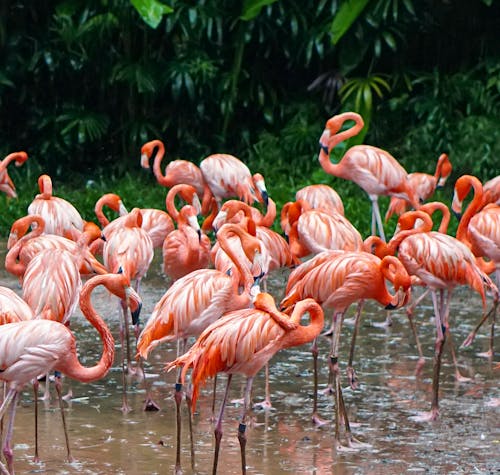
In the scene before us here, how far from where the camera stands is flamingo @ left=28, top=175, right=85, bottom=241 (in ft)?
22.4

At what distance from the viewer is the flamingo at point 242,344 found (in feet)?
14.0

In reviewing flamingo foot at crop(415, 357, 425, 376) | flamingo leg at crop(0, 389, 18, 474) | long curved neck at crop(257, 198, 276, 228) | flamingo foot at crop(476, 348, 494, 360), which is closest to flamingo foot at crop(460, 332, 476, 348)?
flamingo foot at crop(476, 348, 494, 360)

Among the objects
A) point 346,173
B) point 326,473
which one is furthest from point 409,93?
point 326,473

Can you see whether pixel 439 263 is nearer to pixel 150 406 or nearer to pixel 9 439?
pixel 150 406

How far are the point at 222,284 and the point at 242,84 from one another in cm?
725

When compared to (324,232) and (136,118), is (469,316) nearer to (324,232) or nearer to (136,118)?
(324,232)

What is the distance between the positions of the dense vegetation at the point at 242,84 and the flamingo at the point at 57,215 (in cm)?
343

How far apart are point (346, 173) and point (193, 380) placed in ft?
13.4

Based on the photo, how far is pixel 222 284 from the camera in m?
4.92

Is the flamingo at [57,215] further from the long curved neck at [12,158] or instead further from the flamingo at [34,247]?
the long curved neck at [12,158]

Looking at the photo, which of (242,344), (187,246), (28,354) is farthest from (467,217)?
(28,354)

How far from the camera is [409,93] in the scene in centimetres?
1185

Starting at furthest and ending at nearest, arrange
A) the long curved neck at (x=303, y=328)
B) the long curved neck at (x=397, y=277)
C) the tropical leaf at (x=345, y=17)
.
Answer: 1. the tropical leaf at (x=345, y=17)
2. the long curved neck at (x=397, y=277)
3. the long curved neck at (x=303, y=328)

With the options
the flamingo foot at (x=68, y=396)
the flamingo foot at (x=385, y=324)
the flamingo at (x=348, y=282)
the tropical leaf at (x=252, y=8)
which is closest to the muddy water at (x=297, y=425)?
the flamingo foot at (x=68, y=396)
